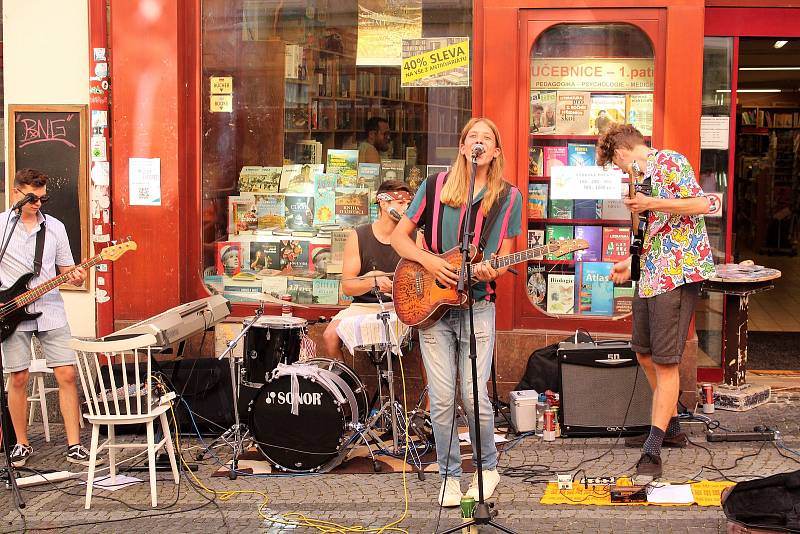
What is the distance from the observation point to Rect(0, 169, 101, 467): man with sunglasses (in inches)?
276

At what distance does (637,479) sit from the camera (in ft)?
20.3

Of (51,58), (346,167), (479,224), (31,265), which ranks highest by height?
(51,58)

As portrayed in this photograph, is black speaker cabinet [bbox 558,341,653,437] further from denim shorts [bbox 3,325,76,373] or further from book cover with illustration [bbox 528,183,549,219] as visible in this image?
denim shorts [bbox 3,325,76,373]

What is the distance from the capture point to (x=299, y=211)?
27.5 ft

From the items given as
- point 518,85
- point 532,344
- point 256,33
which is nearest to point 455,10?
point 518,85

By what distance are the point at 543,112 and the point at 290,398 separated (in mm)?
2860

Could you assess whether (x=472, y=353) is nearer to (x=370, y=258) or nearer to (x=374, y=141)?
(x=370, y=258)

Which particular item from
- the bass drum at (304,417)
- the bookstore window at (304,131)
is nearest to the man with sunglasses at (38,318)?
the bass drum at (304,417)

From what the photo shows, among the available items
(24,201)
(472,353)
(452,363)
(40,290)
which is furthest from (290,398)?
(24,201)

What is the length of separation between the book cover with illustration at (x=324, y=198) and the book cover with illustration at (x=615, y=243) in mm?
2023

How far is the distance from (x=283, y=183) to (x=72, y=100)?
168cm

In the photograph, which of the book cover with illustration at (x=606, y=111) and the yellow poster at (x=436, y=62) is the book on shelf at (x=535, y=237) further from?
the yellow poster at (x=436, y=62)

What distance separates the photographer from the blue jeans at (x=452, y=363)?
19.0 feet

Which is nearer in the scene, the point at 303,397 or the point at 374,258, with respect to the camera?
the point at 303,397
